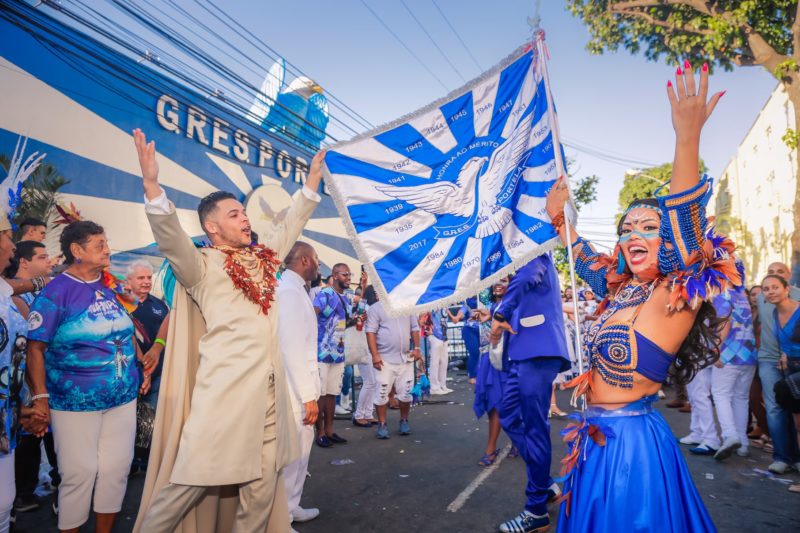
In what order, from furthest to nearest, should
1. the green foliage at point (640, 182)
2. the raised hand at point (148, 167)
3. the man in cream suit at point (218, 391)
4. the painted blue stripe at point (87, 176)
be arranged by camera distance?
the green foliage at point (640, 182)
the painted blue stripe at point (87, 176)
the man in cream suit at point (218, 391)
the raised hand at point (148, 167)

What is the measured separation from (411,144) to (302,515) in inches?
119

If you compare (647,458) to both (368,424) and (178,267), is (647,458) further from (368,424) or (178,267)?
(368,424)

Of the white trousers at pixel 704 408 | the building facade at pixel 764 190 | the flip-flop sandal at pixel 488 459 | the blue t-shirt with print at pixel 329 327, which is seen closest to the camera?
the flip-flop sandal at pixel 488 459

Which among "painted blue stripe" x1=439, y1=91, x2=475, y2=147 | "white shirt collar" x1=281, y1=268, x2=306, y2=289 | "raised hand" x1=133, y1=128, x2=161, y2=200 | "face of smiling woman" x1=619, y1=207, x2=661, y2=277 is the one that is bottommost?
"white shirt collar" x1=281, y1=268, x2=306, y2=289

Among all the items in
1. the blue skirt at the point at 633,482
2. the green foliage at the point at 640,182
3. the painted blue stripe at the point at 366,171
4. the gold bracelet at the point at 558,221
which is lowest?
the blue skirt at the point at 633,482

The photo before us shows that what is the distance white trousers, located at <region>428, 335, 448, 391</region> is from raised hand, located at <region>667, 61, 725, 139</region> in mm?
9027

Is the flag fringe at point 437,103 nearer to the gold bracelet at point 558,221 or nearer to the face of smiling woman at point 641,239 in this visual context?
the gold bracelet at point 558,221

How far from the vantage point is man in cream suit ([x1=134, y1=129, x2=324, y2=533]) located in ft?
7.52

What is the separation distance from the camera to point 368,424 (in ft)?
24.4

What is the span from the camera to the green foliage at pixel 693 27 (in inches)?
408

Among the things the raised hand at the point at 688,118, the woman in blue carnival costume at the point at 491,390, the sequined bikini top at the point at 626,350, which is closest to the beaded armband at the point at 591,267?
the sequined bikini top at the point at 626,350

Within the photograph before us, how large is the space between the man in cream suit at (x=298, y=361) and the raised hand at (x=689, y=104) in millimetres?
2629

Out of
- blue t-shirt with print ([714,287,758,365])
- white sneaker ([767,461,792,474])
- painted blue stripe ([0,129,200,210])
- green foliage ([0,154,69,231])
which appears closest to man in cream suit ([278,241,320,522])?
white sneaker ([767,461,792,474])

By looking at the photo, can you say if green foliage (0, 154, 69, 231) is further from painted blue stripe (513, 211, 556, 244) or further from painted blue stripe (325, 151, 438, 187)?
painted blue stripe (513, 211, 556, 244)
